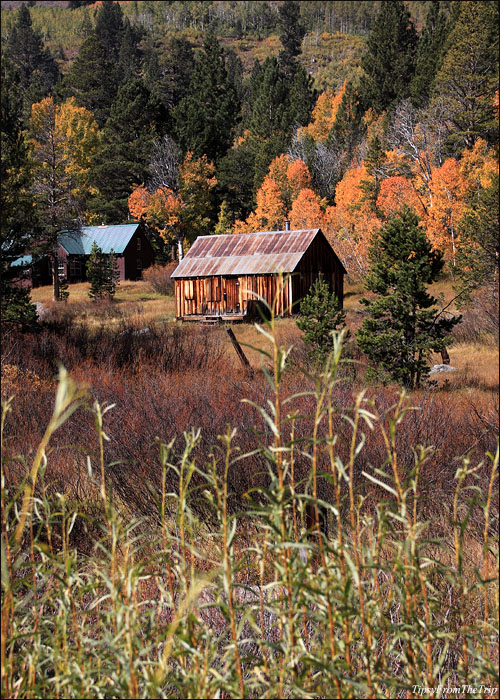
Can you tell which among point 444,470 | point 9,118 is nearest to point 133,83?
point 9,118

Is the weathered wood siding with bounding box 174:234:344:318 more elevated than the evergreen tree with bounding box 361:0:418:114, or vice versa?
the evergreen tree with bounding box 361:0:418:114

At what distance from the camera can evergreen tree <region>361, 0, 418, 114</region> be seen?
1298cm

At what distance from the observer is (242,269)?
8398mm

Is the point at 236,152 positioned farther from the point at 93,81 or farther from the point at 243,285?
the point at 93,81

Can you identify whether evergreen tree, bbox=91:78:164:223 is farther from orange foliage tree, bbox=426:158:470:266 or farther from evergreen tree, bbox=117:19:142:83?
orange foliage tree, bbox=426:158:470:266

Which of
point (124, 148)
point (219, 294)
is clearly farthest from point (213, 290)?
point (124, 148)

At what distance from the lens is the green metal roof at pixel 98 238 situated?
8227 millimetres

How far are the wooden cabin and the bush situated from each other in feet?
0.63

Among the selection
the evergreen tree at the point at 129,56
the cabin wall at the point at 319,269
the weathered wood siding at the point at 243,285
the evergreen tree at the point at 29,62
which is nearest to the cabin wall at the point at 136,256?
the weathered wood siding at the point at 243,285

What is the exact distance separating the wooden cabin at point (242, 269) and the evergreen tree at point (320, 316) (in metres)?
0.29

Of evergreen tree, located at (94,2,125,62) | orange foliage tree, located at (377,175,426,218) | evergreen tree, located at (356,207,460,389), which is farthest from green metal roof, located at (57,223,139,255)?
evergreen tree, located at (94,2,125,62)

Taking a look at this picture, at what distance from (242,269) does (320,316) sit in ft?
4.16

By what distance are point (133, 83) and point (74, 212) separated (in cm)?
213

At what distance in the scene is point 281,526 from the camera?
737 mm
